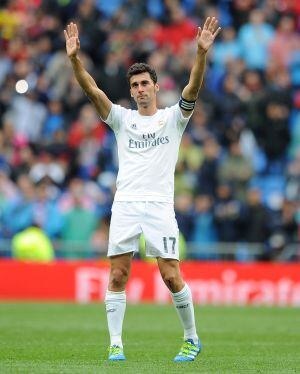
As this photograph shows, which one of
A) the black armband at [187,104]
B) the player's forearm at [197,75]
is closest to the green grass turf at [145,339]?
the black armband at [187,104]

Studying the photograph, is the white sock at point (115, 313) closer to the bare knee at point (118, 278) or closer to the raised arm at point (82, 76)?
the bare knee at point (118, 278)

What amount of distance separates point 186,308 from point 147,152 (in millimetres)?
1457

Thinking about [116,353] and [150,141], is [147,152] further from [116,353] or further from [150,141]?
[116,353]

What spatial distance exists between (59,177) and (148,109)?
495 inches

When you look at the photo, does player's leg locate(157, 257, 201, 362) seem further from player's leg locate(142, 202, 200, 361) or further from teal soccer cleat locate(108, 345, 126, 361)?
teal soccer cleat locate(108, 345, 126, 361)

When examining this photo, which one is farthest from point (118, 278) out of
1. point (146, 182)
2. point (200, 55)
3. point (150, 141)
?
point (200, 55)

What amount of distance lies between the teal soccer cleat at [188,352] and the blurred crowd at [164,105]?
11.2m

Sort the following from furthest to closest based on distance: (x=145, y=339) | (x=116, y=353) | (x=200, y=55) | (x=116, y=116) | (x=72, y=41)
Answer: (x=145, y=339) → (x=116, y=116) → (x=72, y=41) → (x=116, y=353) → (x=200, y=55)

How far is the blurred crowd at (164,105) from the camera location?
70.1 feet

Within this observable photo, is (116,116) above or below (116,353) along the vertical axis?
above

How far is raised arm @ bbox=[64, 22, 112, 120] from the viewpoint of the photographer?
32.3ft

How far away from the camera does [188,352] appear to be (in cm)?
986

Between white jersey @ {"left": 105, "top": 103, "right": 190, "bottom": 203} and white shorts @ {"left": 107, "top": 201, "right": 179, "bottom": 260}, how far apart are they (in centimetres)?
8

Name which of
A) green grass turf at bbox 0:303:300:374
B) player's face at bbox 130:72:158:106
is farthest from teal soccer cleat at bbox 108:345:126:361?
player's face at bbox 130:72:158:106
